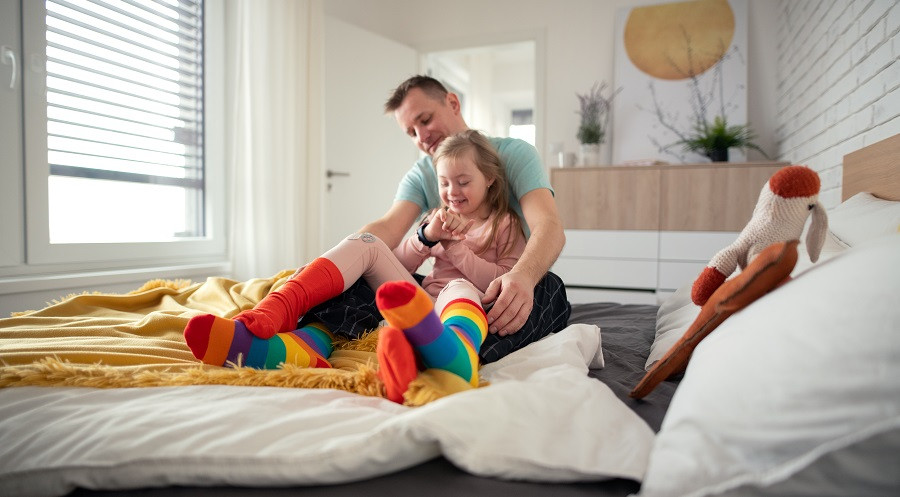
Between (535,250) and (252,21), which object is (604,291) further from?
(252,21)

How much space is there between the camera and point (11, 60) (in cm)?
194

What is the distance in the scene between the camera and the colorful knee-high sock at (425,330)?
0.70 meters

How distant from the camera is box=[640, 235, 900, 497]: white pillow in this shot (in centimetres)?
44

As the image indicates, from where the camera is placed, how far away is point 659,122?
353 cm

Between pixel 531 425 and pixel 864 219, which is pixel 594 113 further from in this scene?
pixel 531 425

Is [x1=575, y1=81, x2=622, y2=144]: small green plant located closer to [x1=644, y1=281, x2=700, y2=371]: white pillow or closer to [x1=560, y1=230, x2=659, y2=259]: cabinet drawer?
[x1=560, y1=230, x2=659, y2=259]: cabinet drawer

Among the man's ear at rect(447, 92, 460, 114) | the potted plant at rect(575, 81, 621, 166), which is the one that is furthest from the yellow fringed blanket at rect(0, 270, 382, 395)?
the potted plant at rect(575, 81, 621, 166)

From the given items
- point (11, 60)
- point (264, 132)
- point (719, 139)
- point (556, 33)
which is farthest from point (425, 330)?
point (556, 33)

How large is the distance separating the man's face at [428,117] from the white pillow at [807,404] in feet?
4.29

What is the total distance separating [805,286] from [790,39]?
3.03 meters

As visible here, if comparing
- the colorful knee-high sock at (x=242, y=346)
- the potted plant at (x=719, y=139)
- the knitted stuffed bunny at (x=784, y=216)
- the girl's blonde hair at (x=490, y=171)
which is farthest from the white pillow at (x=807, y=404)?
the potted plant at (x=719, y=139)

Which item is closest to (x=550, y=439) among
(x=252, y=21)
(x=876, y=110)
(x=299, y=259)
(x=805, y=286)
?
(x=805, y=286)

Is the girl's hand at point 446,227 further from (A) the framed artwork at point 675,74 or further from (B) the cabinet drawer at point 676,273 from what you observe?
(A) the framed artwork at point 675,74

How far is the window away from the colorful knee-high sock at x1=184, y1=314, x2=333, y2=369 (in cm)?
162
